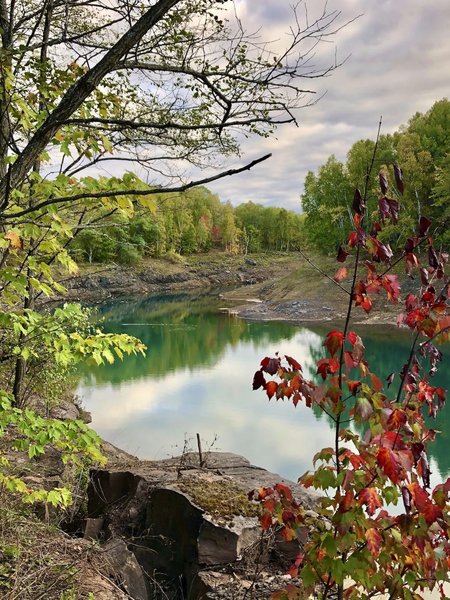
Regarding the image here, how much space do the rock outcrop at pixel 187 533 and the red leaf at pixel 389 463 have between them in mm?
2386

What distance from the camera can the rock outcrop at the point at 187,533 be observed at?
15.3ft

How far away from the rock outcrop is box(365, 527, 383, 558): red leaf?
2.01 meters

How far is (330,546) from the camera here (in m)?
2.34

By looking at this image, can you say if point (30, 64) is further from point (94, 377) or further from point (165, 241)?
point (165, 241)

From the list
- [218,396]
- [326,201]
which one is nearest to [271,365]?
[218,396]

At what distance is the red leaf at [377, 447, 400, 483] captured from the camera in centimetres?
208

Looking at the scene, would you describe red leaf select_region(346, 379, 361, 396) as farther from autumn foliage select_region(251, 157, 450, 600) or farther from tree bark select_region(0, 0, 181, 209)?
tree bark select_region(0, 0, 181, 209)

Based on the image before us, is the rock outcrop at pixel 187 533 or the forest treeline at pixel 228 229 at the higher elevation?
the forest treeline at pixel 228 229

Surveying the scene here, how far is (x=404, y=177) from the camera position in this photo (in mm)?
35562

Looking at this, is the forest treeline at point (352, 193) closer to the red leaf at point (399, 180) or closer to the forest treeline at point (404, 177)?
the forest treeline at point (404, 177)

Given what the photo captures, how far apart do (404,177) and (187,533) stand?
3461 centimetres

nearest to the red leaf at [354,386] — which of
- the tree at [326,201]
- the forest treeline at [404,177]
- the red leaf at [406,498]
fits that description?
the red leaf at [406,498]

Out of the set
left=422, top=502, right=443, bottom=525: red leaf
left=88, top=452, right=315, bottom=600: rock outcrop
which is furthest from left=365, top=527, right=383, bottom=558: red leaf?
left=88, top=452, right=315, bottom=600: rock outcrop

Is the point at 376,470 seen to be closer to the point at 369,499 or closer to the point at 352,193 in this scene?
the point at 369,499
